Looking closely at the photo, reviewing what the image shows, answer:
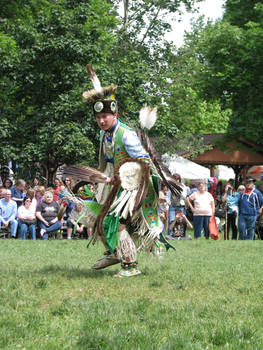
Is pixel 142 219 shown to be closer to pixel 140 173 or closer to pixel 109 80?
pixel 140 173

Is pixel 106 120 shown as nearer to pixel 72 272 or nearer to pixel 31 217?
pixel 72 272

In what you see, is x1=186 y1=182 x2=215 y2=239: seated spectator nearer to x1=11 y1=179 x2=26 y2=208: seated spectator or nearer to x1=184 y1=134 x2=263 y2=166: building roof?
x1=11 y1=179 x2=26 y2=208: seated spectator

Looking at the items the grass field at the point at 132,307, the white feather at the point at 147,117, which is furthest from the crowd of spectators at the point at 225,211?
the white feather at the point at 147,117

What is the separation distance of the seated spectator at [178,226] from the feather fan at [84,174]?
8959 mm

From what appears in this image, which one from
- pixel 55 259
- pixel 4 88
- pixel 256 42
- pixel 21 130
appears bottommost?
pixel 55 259

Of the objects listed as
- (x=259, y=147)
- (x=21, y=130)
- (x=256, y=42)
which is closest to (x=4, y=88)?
(x=21, y=130)

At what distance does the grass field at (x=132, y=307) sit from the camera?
3611 millimetres

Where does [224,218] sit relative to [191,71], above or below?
below

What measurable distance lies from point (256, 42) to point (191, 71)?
6.41 m

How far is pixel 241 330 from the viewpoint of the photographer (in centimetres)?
384

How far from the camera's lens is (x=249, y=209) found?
1490 cm

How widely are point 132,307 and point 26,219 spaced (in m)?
10.0

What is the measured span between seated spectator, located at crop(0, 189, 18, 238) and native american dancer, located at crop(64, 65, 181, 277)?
7.55m

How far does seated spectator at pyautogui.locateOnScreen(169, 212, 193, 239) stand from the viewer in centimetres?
1523
